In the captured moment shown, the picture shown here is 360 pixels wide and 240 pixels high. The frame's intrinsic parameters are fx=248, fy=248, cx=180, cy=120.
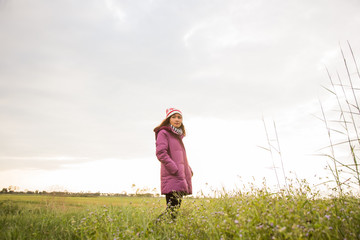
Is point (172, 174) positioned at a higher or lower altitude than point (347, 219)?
higher

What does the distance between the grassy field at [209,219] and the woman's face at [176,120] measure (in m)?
1.91

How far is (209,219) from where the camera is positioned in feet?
13.9

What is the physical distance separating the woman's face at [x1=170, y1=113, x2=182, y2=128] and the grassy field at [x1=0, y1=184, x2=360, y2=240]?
1912 millimetres

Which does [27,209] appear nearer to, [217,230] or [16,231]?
[16,231]

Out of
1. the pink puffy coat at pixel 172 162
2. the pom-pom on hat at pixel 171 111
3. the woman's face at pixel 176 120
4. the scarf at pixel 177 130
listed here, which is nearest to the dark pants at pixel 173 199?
the pink puffy coat at pixel 172 162

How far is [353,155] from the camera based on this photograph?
12.0ft

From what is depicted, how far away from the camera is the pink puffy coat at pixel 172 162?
5.64m

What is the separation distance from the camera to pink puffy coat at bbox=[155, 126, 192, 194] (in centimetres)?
564

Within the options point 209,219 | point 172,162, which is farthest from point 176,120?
point 209,219

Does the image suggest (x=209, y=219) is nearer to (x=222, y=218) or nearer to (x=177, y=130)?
(x=222, y=218)

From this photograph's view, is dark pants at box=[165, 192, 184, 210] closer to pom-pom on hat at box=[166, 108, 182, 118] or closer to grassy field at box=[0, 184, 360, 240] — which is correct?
grassy field at box=[0, 184, 360, 240]

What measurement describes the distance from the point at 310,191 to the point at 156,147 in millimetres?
3356

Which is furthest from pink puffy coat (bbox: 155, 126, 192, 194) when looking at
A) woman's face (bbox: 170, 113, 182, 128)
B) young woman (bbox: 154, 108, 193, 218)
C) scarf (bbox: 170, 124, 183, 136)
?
woman's face (bbox: 170, 113, 182, 128)

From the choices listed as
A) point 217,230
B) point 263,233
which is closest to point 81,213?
point 217,230
